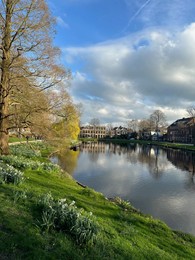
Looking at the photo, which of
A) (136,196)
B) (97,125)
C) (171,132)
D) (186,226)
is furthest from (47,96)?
(97,125)

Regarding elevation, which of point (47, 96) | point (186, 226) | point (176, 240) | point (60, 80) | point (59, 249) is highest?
point (60, 80)

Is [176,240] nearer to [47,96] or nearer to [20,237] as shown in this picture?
[20,237]

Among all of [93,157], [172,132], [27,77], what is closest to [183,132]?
[172,132]

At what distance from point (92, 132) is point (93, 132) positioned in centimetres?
97

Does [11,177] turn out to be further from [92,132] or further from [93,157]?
[92,132]

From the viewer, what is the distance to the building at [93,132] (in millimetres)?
181375

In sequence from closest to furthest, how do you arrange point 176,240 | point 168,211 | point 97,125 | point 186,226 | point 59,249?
point 59,249
point 176,240
point 186,226
point 168,211
point 97,125

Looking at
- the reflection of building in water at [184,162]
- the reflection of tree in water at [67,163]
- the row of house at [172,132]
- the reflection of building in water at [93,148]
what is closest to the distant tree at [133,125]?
the row of house at [172,132]

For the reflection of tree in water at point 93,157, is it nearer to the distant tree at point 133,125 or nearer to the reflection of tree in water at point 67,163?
the reflection of tree in water at point 67,163

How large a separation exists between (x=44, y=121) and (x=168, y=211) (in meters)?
9.29

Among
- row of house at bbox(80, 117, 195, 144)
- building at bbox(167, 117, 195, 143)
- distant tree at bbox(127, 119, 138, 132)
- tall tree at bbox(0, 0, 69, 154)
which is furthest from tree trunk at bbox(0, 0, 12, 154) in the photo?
distant tree at bbox(127, 119, 138, 132)

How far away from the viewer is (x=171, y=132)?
13288 cm

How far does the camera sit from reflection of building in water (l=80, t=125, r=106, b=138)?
594 ft

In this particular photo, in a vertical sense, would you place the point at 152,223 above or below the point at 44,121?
below
